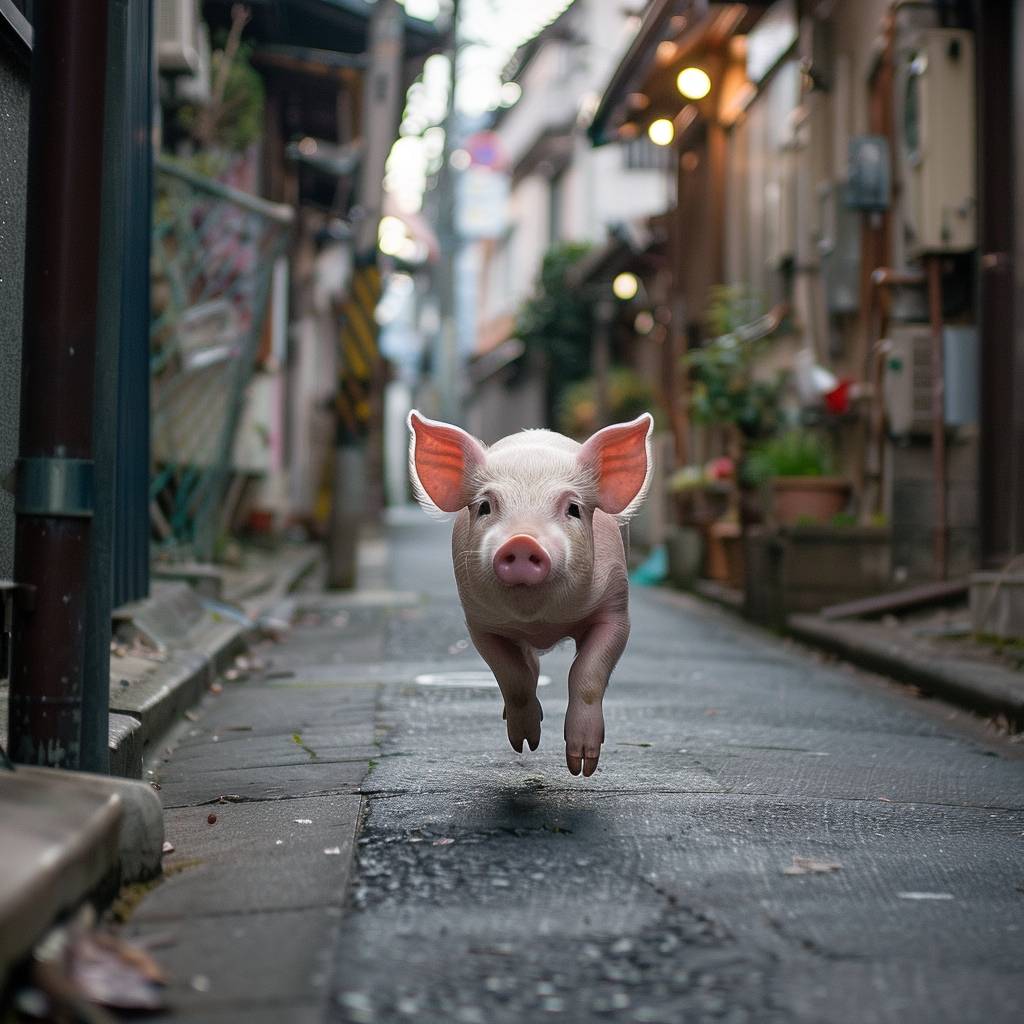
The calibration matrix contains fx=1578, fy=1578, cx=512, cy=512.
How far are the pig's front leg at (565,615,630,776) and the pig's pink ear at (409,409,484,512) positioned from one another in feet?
1.99

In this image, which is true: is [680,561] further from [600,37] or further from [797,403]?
[600,37]

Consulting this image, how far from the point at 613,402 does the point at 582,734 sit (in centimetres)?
2215

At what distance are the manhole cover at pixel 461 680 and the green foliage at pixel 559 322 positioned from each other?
2350 centimetres

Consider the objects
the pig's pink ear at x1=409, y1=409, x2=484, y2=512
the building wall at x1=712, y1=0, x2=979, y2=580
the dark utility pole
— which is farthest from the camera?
the dark utility pole

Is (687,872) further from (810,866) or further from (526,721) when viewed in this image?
(526,721)

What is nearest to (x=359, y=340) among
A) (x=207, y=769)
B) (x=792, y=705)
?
(x=792, y=705)

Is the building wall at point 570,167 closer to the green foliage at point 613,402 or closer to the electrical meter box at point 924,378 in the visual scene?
the green foliage at point 613,402

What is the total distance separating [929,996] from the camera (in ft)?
9.77

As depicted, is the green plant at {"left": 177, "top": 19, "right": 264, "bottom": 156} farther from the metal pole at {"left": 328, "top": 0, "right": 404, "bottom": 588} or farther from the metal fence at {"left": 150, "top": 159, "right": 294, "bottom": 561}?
the metal fence at {"left": 150, "top": 159, "right": 294, "bottom": 561}

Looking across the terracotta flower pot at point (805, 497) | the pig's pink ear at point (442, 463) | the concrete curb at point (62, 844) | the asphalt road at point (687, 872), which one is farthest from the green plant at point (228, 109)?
the concrete curb at point (62, 844)

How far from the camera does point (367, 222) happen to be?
16.2 metres

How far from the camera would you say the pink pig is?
15.0ft

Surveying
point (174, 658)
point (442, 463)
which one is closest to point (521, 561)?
point (442, 463)

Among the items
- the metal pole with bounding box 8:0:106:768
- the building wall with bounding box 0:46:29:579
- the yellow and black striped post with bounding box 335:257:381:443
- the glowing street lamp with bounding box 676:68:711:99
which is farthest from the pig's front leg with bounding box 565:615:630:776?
the glowing street lamp with bounding box 676:68:711:99
